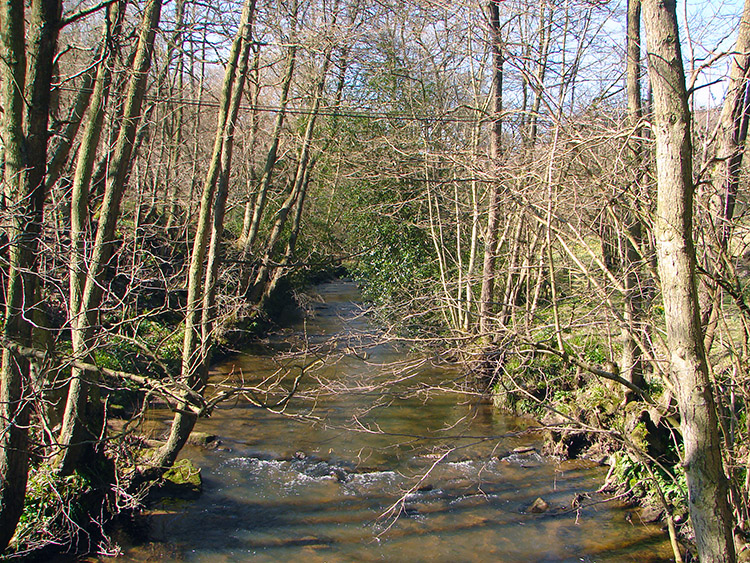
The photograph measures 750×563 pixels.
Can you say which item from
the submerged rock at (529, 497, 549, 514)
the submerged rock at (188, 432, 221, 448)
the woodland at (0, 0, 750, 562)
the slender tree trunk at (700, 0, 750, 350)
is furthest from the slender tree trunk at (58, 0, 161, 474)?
the slender tree trunk at (700, 0, 750, 350)

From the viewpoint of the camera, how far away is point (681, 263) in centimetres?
461

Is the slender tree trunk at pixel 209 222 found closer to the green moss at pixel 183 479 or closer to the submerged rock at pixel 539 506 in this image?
the green moss at pixel 183 479

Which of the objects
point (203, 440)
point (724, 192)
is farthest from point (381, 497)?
point (724, 192)

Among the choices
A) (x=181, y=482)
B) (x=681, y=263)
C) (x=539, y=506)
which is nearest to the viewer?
(x=681, y=263)

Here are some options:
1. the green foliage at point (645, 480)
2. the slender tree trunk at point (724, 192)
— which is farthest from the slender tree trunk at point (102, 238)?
the green foliage at point (645, 480)

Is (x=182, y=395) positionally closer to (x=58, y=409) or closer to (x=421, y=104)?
(x=58, y=409)

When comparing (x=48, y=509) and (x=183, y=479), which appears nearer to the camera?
(x=48, y=509)

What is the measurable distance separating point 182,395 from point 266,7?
8043 mm

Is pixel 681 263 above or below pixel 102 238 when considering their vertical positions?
below

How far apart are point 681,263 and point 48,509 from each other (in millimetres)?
6831

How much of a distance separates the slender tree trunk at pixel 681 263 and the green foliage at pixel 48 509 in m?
5.99

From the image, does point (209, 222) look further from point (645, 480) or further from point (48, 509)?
point (645, 480)

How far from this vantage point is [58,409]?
7625mm

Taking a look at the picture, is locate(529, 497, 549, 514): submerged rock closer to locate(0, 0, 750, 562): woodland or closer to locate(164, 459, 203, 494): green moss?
locate(0, 0, 750, 562): woodland
